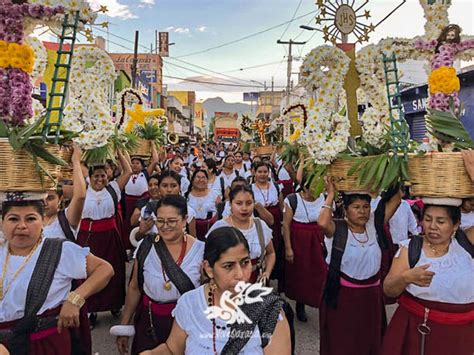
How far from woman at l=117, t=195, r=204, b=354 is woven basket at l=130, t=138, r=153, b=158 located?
3650mm

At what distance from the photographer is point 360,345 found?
12.3 feet

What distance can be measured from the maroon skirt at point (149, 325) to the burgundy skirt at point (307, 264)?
9.27 feet

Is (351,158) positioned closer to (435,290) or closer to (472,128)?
(435,290)

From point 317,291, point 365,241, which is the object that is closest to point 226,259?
point 365,241

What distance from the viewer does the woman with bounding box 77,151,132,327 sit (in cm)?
546

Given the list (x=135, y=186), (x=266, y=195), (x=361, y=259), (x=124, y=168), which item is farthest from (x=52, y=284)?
(x=135, y=186)

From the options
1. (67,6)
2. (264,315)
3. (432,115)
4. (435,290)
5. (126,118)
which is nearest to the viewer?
(264,315)

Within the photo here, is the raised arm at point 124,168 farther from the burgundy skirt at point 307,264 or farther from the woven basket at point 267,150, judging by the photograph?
the woven basket at point 267,150

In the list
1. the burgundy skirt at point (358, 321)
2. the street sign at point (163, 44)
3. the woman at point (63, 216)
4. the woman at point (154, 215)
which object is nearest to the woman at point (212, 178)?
the woman at point (154, 215)

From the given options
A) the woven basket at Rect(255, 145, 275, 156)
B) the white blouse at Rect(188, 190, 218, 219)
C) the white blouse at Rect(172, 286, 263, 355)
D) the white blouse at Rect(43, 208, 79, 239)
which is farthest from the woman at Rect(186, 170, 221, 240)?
the woven basket at Rect(255, 145, 275, 156)

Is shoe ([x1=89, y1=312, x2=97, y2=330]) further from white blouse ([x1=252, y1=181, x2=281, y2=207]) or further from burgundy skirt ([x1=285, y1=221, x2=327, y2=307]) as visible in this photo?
white blouse ([x1=252, y1=181, x2=281, y2=207])

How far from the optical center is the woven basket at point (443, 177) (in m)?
2.80

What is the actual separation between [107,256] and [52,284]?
296cm

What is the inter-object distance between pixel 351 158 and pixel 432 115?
66 centimetres
